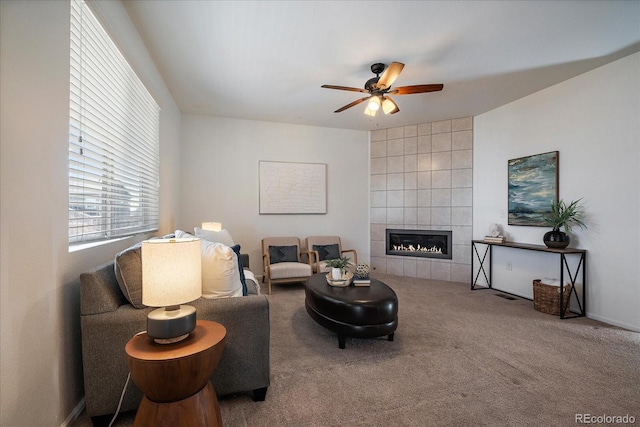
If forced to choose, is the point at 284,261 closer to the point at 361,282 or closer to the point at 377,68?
the point at 361,282

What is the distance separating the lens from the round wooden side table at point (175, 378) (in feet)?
3.79

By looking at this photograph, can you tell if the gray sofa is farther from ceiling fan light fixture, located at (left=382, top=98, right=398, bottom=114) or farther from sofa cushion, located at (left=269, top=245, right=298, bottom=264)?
sofa cushion, located at (left=269, top=245, right=298, bottom=264)

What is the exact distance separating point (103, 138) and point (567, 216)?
181 inches

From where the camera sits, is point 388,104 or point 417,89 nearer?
point 417,89

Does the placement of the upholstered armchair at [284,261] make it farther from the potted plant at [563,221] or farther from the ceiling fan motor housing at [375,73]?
the potted plant at [563,221]

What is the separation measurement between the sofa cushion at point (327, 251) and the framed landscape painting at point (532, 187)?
2691 mm

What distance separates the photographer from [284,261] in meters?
4.45

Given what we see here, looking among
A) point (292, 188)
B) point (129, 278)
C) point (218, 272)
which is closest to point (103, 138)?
point (129, 278)

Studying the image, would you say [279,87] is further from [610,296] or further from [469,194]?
[610,296]

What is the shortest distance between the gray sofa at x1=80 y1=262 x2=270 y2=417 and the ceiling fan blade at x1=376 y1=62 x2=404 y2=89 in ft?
7.44

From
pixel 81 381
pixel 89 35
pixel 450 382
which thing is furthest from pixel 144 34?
pixel 450 382

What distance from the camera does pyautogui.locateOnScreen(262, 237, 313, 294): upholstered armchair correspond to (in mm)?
4105

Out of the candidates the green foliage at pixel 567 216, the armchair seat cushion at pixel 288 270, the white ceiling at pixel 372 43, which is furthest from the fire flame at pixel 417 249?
the white ceiling at pixel 372 43

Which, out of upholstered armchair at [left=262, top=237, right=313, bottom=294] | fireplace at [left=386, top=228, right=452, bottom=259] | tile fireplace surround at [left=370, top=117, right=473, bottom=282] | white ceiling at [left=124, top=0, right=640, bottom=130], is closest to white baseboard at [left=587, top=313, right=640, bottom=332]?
tile fireplace surround at [left=370, top=117, right=473, bottom=282]
